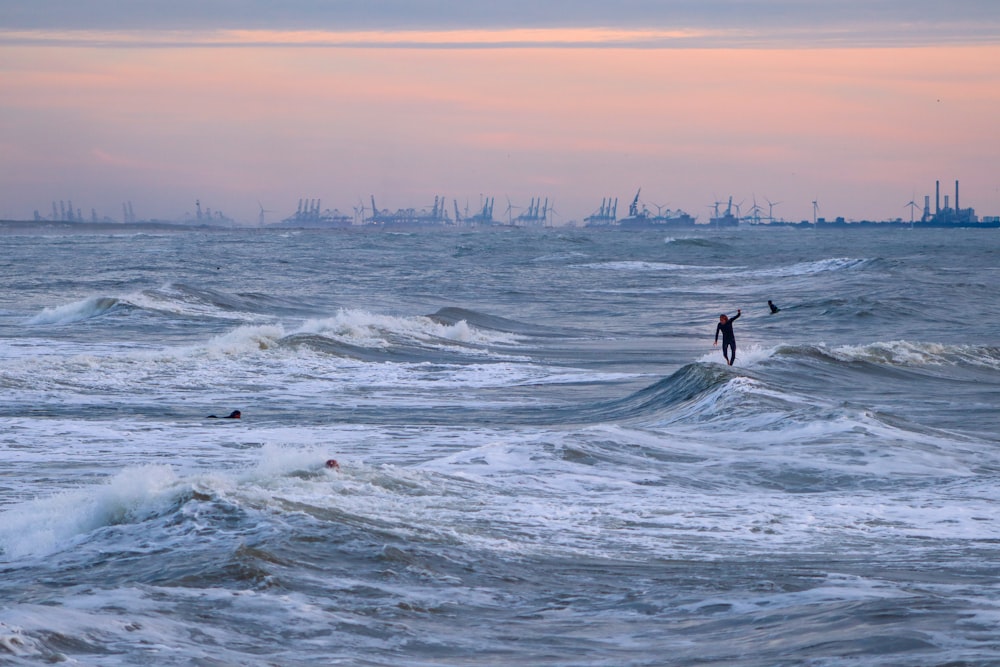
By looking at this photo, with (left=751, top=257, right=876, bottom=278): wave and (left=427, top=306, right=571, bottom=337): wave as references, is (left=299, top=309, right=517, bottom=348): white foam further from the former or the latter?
(left=751, top=257, right=876, bottom=278): wave

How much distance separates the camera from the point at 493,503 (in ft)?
36.5

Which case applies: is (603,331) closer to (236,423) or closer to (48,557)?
(236,423)

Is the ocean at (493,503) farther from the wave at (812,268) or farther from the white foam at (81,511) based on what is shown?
the wave at (812,268)

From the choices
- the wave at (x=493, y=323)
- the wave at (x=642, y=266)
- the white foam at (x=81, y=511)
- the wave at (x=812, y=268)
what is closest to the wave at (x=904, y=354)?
the wave at (x=493, y=323)

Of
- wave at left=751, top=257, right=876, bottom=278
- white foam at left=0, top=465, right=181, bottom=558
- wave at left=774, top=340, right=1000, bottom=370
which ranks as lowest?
wave at left=774, top=340, right=1000, bottom=370

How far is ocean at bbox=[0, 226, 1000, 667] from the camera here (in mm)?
7355

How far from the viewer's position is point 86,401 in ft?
59.6

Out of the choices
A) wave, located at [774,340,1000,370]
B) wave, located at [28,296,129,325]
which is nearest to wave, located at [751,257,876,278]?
wave, located at [28,296,129,325]

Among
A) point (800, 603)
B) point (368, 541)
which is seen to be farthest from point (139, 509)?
point (800, 603)

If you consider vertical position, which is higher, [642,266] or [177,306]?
[642,266]

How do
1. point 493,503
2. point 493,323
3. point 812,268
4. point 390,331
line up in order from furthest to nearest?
point 812,268, point 493,323, point 390,331, point 493,503

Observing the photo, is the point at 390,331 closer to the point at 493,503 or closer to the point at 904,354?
the point at 904,354

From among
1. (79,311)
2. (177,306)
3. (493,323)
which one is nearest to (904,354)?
(493,323)

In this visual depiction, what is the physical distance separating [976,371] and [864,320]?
13.1 meters
